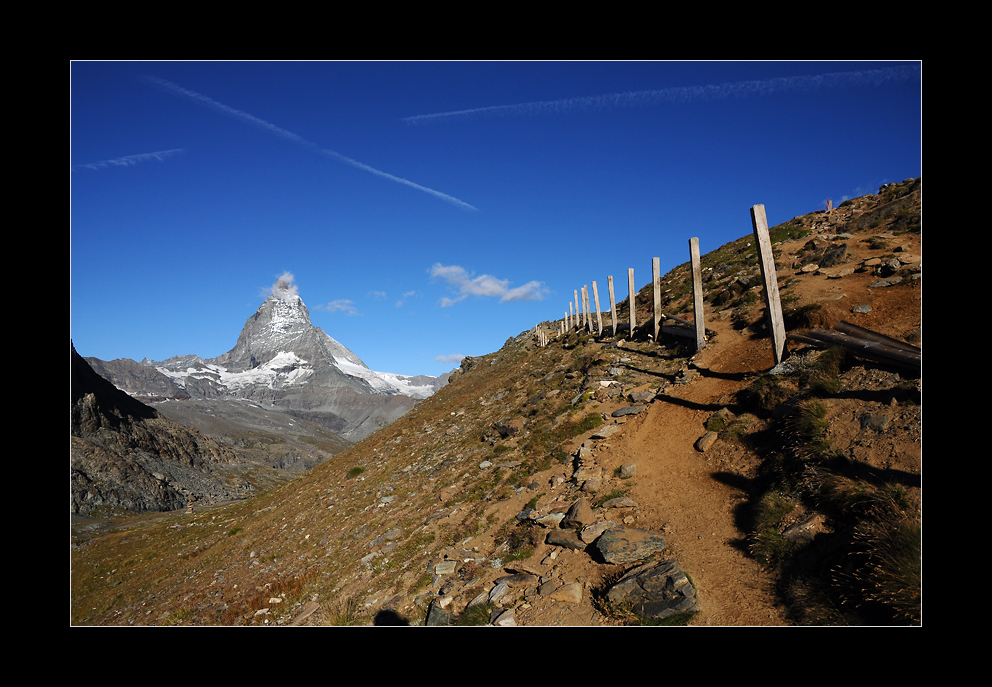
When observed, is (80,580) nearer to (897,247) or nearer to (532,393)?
(532,393)

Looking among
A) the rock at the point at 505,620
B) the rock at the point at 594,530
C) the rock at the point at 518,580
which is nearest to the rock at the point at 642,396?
the rock at the point at 594,530

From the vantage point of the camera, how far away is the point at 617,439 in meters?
12.3

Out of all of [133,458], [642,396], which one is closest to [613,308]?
[642,396]

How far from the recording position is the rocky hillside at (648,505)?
6.06 metres

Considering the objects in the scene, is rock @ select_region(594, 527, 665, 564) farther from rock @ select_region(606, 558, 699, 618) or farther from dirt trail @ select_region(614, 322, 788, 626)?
rock @ select_region(606, 558, 699, 618)

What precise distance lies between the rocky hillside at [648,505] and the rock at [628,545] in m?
0.03

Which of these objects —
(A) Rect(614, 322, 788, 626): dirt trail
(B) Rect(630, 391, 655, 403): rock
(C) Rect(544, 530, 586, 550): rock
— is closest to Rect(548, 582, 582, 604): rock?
(C) Rect(544, 530, 586, 550): rock

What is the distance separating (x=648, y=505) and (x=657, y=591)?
109 inches

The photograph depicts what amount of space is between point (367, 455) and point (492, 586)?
61.6 feet

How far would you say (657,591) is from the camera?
627cm

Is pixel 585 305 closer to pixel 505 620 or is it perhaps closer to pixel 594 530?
pixel 594 530

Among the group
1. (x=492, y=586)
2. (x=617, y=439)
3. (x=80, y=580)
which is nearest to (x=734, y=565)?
(x=492, y=586)

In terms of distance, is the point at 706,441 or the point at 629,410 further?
the point at 629,410
